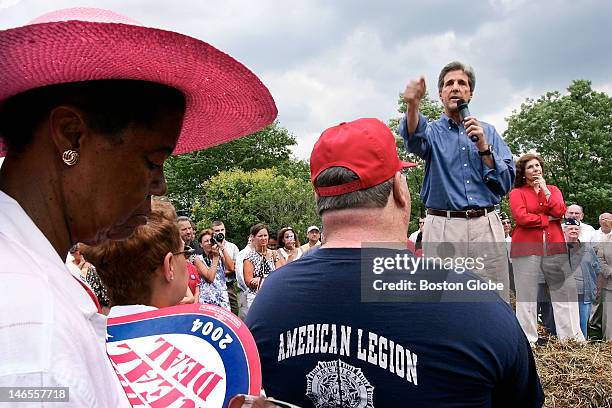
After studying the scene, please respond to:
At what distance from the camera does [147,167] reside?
116cm

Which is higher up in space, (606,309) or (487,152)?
(487,152)

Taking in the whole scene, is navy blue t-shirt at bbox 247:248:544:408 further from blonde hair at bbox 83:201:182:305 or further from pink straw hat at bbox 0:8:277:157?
pink straw hat at bbox 0:8:277:157

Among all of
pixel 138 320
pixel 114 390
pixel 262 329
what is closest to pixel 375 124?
pixel 262 329

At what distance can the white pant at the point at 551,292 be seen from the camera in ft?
19.4

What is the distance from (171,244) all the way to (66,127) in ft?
4.38

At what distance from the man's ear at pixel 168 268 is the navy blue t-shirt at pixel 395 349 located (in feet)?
2.10

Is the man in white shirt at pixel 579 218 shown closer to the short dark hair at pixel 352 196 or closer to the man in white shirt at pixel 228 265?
the man in white shirt at pixel 228 265

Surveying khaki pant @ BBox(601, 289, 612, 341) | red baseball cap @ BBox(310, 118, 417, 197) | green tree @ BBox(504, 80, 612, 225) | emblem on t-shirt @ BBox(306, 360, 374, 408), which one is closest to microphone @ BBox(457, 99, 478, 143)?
red baseball cap @ BBox(310, 118, 417, 197)

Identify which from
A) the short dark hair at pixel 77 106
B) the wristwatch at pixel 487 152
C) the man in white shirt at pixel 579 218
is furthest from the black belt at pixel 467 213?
the man in white shirt at pixel 579 218

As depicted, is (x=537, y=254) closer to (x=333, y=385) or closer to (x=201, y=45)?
(x=333, y=385)

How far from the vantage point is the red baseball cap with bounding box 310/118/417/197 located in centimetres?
197

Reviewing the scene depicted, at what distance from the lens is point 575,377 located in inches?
157

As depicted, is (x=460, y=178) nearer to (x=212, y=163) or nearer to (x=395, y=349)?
(x=395, y=349)

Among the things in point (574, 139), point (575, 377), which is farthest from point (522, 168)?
point (574, 139)
